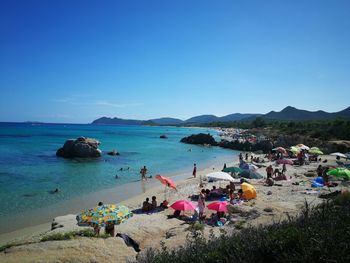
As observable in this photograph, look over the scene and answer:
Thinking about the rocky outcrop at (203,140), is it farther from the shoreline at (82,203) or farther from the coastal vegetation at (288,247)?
the coastal vegetation at (288,247)

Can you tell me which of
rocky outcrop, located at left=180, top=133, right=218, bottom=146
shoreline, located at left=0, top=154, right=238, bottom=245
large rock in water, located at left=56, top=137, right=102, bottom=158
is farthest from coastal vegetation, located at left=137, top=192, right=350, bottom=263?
rocky outcrop, located at left=180, top=133, right=218, bottom=146

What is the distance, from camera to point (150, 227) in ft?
40.7

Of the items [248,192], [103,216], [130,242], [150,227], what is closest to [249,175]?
[248,192]

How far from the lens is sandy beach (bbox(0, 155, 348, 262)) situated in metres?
8.05

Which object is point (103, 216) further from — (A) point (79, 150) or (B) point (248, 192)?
(A) point (79, 150)

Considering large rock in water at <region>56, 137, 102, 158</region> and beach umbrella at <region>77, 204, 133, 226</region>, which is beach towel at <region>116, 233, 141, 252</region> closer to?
beach umbrella at <region>77, 204, 133, 226</region>

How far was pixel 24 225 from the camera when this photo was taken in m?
15.1

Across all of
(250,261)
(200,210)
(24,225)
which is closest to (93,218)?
(200,210)

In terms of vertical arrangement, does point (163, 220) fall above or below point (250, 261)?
below

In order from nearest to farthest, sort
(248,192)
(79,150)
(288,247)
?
(288,247) → (248,192) → (79,150)

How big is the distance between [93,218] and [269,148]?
50.9 m

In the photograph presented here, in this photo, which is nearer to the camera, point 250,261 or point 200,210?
point 250,261

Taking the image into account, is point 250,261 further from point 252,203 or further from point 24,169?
point 24,169

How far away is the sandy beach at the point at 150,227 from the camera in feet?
26.4
